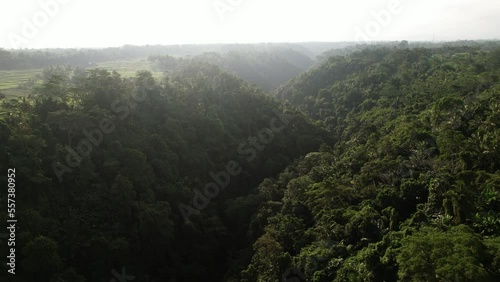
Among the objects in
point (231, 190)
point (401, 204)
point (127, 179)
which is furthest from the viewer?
point (231, 190)

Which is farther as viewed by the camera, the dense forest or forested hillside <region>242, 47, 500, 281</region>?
the dense forest

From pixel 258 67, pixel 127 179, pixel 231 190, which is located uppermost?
pixel 258 67

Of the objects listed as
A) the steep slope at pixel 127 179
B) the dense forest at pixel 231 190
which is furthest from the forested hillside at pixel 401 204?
the steep slope at pixel 127 179

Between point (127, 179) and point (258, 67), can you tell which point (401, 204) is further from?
point (258, 67)

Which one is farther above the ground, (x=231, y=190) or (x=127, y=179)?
(x=127, y=179)

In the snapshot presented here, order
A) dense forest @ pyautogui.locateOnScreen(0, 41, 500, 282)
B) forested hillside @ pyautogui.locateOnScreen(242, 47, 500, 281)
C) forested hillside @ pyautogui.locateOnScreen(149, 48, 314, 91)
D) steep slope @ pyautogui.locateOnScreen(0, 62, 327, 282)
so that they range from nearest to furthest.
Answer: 1. forested hillside @ pyautogui.locateOnScreen(242, 47, 500, 281)
2. dense forest @ pyautogui.locateOnScreen(0, 41, 500, 282)
3. steep slope @ pyautogui.locateOnScreen(0, 62, 327, 282)
4. forested hillside @ pyautogui.locateOnScreen(149, 48, 314, 91)

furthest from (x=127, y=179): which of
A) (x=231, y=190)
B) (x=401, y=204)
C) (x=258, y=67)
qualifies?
(x=258, y=67)

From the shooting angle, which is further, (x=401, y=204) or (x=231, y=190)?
(x=231, y=190)

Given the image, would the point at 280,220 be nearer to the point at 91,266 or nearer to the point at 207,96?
the point at 91,266

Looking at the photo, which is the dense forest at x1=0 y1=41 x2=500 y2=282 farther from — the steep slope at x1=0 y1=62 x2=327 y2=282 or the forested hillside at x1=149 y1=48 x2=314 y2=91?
the forested hillside at x1=149 y1=48 x2=314 y2=91

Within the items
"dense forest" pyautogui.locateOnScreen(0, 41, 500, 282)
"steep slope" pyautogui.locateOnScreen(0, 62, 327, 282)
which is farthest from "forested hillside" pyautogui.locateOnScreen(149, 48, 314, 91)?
"steep slope" pyautogui.locateOnScreen(0, 62, 327, 282)
